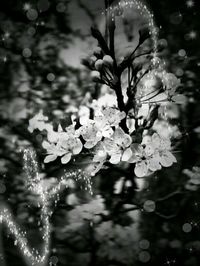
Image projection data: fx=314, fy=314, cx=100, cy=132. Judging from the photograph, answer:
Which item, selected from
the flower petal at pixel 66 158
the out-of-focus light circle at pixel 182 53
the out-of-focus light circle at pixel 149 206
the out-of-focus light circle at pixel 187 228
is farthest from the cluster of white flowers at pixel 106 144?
the out-of-focus light circle at pixel 182 53

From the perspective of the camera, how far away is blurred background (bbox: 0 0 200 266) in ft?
5.56

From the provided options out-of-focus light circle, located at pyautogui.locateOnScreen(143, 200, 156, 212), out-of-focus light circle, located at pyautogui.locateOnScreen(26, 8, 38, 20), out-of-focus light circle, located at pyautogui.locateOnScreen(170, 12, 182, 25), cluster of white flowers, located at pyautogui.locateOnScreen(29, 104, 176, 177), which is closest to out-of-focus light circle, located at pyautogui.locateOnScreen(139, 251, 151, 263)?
out-of-focus light circle, located at pyautogui.locateOnScreen(143, 200, 156, 212)

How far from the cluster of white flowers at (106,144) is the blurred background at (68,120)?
6 centimetres

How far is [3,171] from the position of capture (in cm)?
182

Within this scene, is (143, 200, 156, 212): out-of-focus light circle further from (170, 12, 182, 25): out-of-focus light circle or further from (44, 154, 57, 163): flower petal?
(170, 12, 182, 25): out-of-focus light circle

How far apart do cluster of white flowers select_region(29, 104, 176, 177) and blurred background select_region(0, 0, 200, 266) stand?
6cm

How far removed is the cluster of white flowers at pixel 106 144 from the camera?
64.6 inches

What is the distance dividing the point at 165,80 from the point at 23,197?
1.04m

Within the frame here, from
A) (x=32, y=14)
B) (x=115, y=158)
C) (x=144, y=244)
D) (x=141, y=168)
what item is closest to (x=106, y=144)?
(x=115, y=158)

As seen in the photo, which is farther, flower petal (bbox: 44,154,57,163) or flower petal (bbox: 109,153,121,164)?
flower petal (bbox: 44,154,57,163)

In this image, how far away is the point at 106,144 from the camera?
5.51 ft

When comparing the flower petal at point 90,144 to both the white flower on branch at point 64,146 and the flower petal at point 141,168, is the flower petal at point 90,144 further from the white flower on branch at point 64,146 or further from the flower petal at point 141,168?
the flower petal at point 141,168

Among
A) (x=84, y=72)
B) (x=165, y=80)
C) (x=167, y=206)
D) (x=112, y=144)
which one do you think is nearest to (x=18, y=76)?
(x=84, y=72)

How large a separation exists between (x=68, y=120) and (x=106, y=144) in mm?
275
